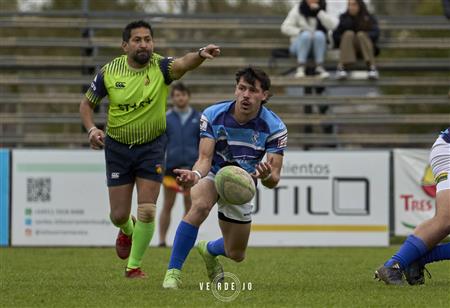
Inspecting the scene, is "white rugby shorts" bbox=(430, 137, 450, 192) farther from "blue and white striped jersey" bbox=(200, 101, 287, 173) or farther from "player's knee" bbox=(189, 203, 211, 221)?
"player's knee" bbox=(189, 203, 211, 221)

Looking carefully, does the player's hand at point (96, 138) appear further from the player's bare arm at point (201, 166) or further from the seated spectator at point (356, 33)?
the seated spectator at point (356, 33)

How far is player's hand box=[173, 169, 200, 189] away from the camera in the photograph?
7.54 meters

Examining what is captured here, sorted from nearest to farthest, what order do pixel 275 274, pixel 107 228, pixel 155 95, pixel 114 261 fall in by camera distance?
pixel 155 95 < pixel 275 274 < pixel 114 261 < pixel 107 228

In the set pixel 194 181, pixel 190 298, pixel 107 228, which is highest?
pixel 194 181

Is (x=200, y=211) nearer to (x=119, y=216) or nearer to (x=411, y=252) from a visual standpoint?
(x=119, y=216)

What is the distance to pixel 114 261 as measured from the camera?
12.5 metres

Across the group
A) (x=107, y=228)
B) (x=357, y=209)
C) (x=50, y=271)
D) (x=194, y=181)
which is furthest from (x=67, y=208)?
(x=194, y=181)

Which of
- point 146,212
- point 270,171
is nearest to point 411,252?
point 270,171

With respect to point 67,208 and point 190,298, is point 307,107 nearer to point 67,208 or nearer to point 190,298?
point 67,208

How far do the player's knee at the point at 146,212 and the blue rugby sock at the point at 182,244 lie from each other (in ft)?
3.85

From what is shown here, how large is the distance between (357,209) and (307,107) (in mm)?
4740

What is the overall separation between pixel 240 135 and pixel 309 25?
1117 centimetres

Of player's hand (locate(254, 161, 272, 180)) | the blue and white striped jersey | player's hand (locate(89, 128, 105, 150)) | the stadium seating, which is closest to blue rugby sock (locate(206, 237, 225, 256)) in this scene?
the blue and white striped jersey

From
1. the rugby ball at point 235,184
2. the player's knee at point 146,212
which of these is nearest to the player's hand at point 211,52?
the rugby ball at point 235,184
